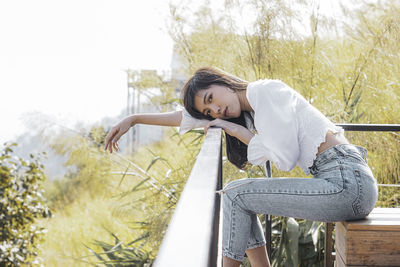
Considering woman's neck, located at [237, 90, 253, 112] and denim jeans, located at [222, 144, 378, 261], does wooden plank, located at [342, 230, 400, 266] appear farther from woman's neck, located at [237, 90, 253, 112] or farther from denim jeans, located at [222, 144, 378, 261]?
woman's neck, located at [237, 90, 253, 112]

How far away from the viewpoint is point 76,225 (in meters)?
6.28

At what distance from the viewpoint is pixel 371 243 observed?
1.36 meters

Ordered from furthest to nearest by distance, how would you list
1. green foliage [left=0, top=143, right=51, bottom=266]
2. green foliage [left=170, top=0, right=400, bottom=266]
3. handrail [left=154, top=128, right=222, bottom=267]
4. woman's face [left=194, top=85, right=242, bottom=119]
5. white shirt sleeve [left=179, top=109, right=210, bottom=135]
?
green foliage [left=0, top=143, right=51, bottom=266], green foliage [left=170, top=0, right=400, bottom=266], white shirt sleeve [left=179, top=109, right=210, bottom=135], woman's face [left=194, top=85, right=242, bottom=119], handrail [left=154, top=128, right=222, bottom=267]

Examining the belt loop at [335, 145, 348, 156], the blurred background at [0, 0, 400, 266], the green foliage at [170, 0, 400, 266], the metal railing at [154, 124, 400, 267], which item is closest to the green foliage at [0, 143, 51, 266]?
the blurred background at [0, 0, 400, 266]

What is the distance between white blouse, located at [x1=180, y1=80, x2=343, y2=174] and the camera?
52.9 inches

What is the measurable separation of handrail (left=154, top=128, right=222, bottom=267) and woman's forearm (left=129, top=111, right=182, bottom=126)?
47.3 inches

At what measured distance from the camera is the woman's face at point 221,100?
1586 mm

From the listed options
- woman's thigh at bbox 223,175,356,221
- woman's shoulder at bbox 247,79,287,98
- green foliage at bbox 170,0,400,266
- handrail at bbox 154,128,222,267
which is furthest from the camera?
green foliage at bbox 170,0,400,266

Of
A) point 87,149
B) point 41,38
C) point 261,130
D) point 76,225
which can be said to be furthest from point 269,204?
point 41,38

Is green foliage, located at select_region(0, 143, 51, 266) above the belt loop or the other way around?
the other way around

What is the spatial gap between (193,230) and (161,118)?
150cm

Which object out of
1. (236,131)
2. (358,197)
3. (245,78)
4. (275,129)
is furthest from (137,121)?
(245,78)

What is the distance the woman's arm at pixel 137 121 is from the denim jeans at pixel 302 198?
1.82 feet

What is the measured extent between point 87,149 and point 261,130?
3.15 m
